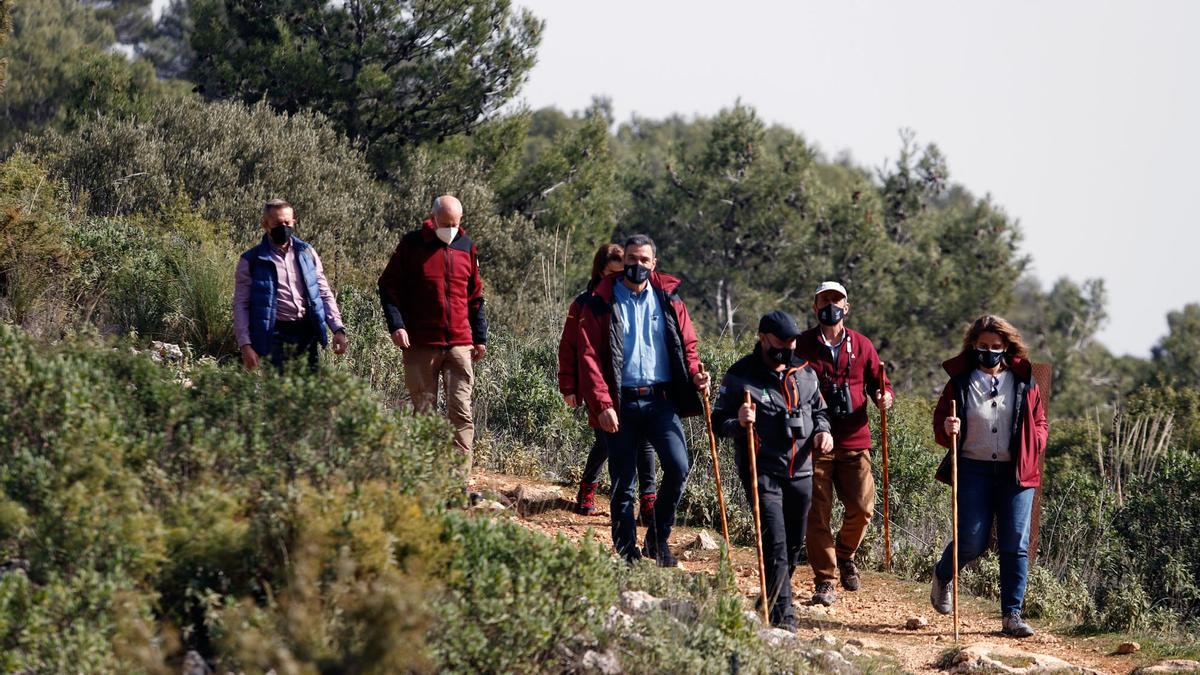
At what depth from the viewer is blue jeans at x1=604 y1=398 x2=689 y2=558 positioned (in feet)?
24.1

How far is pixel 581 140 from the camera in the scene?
25891 mm

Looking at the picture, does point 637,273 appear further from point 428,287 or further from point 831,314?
point 428,287

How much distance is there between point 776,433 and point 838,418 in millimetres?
898

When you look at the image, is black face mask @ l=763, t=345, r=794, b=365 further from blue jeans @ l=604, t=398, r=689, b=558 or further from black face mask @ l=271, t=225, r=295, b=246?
black face mask @ l=271, t=225, r=295, b=246

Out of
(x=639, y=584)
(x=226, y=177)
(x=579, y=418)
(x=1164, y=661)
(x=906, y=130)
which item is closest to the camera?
(x=639, y=584)

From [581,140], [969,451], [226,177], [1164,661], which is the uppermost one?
[581,140]

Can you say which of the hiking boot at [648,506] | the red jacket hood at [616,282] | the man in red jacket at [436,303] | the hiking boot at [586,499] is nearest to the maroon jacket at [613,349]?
the red jacket hood at [616,282]

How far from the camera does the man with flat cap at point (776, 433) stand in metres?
7.08

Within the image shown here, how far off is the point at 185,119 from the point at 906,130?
64.0 ft

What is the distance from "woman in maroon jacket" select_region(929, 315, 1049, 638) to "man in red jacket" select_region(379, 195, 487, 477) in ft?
9.67

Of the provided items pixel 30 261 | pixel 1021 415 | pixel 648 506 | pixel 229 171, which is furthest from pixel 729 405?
pixel 229 171

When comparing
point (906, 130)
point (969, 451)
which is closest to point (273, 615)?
point (969, 451)

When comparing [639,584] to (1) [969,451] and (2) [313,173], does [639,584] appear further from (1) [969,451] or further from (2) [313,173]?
(2) [313,173]

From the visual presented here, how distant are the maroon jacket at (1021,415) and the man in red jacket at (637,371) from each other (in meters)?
1.47
